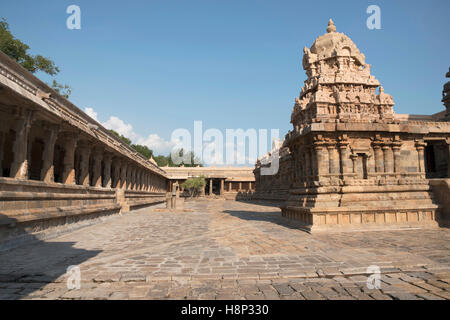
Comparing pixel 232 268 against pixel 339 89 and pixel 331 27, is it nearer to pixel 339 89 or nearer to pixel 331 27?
pixel 339 89

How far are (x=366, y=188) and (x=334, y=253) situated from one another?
5257 mm

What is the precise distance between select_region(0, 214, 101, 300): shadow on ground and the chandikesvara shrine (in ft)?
0.75

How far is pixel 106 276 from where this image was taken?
4.42 m

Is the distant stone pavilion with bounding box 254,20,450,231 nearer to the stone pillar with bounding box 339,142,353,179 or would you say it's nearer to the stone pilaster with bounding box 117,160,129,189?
the stone pillar with bounding box 339,142,353,179

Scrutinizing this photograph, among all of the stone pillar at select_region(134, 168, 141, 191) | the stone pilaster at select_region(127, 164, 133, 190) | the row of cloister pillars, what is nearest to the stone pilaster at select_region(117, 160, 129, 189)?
the row of cloister pillars

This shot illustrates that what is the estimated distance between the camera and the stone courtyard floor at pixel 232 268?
12.4 ft

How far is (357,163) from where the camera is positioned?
10.7 metres

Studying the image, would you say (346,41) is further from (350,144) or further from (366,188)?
(366,188)

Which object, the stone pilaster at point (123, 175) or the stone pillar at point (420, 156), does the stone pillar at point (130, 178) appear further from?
the stone pillar at point (420, 156)

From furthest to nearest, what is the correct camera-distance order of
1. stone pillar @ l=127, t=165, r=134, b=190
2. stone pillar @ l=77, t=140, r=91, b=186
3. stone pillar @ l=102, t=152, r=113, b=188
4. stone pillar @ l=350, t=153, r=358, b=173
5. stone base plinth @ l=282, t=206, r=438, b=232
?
stone pillar @ l=127, t=165, r=134, b=190, stone pillar @ l=102, t=152, r=113, b=188, stone pillar @ l=77, t=140, r=91, b=186, stone pillar @ l=350, t=153, r=358, b=173, stone base plinth @ l=282, t=206, r=438, b=232

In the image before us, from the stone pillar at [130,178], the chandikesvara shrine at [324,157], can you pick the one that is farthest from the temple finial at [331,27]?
the stone pillar at [130,178]

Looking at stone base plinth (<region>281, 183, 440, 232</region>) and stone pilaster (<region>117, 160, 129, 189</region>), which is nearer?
stone base plinth (<region>281, 183, 440, 232</region>)

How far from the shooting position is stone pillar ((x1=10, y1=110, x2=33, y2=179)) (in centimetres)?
784
